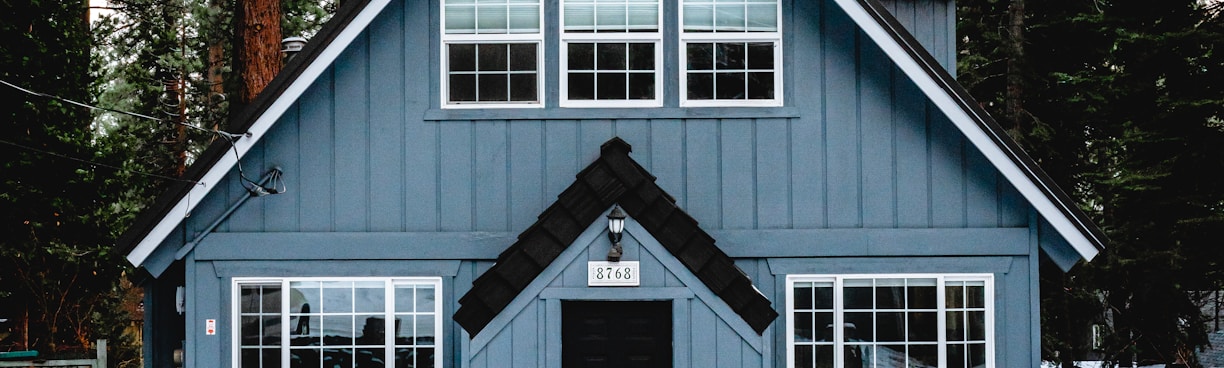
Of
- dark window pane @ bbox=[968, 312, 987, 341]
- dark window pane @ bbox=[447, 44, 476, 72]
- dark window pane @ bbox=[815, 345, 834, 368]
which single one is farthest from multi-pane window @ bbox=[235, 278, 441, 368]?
dark window pane @ bbox=[968, 312, 987, 341]

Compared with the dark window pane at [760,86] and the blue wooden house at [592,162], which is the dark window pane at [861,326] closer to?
the blue wooden house at [592,162]

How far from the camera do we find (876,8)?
8656 millimetres

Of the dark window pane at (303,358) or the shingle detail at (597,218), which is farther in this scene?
the dark window pane at (303,358)

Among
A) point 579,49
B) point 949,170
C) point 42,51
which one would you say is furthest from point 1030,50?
point 42,51

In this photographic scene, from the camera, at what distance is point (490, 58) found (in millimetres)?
8914

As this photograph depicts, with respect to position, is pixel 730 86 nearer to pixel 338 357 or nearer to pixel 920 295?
pixel 920 295

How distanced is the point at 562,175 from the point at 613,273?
1.07 meters

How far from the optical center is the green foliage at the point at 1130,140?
46.8 ft

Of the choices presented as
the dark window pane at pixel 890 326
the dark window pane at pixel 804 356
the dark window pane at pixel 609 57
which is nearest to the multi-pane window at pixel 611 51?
the dark window pane at pixel 609 57

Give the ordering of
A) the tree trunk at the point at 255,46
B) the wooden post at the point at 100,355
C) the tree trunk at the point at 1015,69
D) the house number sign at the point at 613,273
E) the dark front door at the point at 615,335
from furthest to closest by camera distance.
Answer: the tree trunk at the point at 1015,69, the tree trunk at the point at 255,46, the wooden post at the point at 100,355, the dark front door at the point at 615,335, the house number sign at the point at 613,273

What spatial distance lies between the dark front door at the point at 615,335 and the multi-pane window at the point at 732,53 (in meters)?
1.83

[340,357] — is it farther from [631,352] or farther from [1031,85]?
[1031,85]

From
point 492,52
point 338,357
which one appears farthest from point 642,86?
point 338,357

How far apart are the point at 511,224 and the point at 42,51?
912cm
